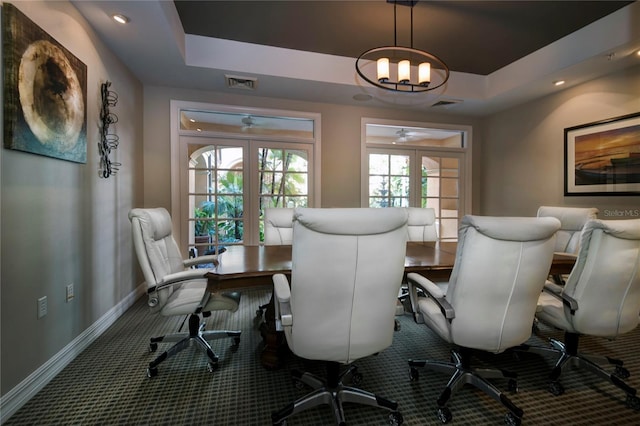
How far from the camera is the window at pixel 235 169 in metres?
3.66

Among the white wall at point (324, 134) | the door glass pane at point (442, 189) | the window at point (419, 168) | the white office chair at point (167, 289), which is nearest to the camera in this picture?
the white office chair at point (167, 289)

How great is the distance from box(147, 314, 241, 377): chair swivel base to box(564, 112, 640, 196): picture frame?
13.6 feet

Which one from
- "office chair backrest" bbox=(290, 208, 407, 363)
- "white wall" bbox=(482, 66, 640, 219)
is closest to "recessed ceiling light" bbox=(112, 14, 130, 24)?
"office chair backrest" bbox=(290, 208, 407, 363)

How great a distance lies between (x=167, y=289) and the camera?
5.99 feet

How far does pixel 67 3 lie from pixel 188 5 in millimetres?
851

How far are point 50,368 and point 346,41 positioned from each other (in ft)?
12.1

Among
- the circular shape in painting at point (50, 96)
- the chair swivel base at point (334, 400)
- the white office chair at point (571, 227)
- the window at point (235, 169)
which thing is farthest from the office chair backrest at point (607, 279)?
the circular shape in painting at point (50, 96)

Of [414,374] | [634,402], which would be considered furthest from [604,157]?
[414,374]

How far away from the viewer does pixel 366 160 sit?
4.27 m

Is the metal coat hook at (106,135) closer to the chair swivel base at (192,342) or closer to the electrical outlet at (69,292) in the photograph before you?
the electrical outlet at (69,292)

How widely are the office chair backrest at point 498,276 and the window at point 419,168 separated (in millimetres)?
2937

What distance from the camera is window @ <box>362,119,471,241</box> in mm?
4359

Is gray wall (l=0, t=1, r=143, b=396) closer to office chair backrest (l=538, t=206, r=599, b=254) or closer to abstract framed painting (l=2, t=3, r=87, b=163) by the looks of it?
abstract framed painting (l=2, t=3, r=87, b=163)

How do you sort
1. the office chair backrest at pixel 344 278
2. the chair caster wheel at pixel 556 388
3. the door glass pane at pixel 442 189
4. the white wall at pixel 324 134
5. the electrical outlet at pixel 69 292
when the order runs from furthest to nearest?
the door glass pane at pixel 442 189, the white wall at pixel 324 134, the electrical outlet at pixel 69 292, the chair caster wheel at pixel 556 388, the office chair backrest at pixel 344 278
